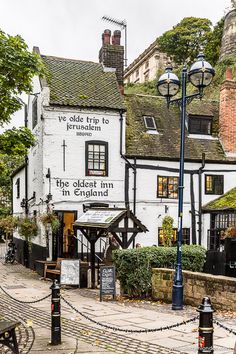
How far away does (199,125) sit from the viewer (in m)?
25.8

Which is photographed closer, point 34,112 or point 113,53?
point 34,112

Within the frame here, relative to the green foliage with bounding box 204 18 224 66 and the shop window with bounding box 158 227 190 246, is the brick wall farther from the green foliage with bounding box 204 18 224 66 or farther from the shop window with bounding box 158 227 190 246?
the green foliage with bounding box 204 18 224 66

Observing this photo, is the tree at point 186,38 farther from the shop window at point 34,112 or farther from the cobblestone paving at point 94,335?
the cobblestone paving at point 94,335

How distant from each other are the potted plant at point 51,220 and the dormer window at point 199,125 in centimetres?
952

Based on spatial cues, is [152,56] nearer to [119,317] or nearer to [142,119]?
[142,119]

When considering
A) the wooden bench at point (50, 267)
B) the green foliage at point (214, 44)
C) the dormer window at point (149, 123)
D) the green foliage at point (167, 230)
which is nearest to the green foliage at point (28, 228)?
the wooden bench at point (50, 267)

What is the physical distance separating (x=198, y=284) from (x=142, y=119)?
14139 mm

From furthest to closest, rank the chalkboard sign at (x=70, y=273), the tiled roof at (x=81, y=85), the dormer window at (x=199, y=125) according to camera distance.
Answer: the dormer window at (x=199, y=125)
the tiled roof at (x=81, y=85)
the chalkboard sign at (x=70, y=273)

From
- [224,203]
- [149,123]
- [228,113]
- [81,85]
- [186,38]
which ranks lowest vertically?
[224,203]

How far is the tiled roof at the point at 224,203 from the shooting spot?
71.5ft

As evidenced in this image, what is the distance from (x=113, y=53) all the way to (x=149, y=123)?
4473 mm

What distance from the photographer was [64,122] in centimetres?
2194

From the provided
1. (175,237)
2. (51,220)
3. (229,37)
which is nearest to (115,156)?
(51,220)

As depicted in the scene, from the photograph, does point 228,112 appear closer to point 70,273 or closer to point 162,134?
point 162,134
